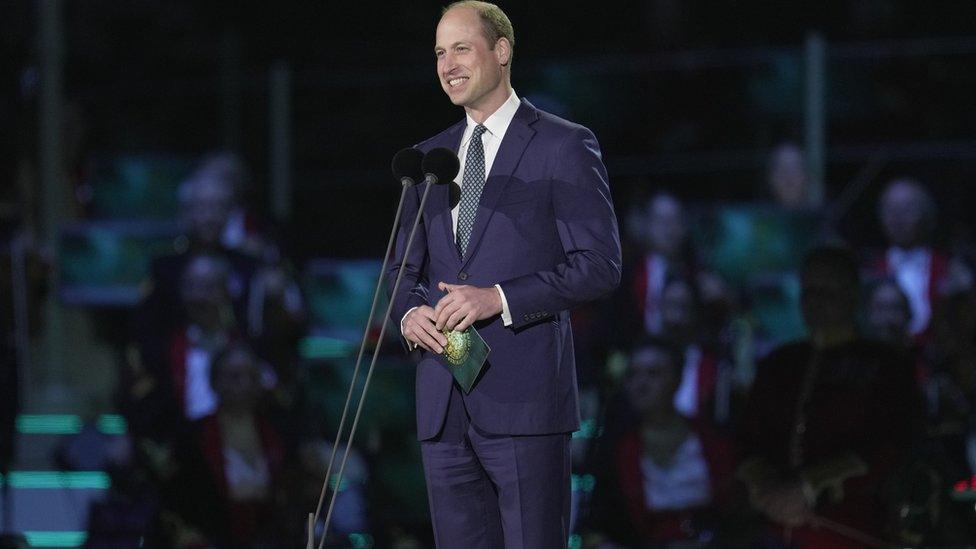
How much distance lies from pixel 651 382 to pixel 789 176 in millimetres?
1738

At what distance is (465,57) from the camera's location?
3.40 meters

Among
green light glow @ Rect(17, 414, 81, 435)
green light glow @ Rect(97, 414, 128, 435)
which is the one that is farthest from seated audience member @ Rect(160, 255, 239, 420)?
green light glow @ Rect(17, 414, 81, 435)

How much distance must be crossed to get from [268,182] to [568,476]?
6.22 metres

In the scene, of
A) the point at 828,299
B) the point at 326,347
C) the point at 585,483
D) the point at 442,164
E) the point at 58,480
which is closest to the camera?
the point at 442,164

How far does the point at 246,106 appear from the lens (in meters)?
9.58

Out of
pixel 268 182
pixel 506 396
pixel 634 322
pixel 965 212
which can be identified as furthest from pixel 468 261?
pixel 268 182

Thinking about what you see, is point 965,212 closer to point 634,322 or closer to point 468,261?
point 634,322

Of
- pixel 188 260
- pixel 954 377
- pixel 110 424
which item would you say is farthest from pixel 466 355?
pixel 110 424

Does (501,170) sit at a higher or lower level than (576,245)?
Result: higher

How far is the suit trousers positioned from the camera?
132 inches

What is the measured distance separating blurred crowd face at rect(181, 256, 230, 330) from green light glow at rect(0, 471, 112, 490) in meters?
0.73

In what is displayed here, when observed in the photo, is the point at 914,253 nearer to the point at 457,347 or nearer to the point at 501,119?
the point at 501,119

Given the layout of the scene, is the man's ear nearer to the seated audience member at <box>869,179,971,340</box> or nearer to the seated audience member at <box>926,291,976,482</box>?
the seated audience member at <box>926,291,976,482</box>

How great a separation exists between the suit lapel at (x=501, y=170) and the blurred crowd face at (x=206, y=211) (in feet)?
14.3
